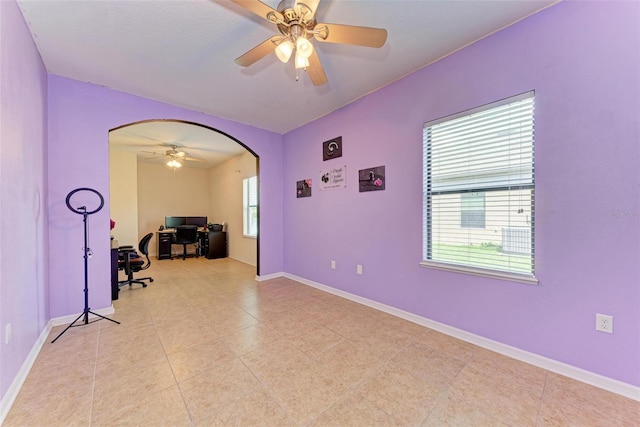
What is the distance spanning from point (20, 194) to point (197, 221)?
5740 mm

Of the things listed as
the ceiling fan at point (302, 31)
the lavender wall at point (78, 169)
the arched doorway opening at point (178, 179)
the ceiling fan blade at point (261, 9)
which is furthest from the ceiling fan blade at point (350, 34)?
the arched doorway opening at point (178, 179)

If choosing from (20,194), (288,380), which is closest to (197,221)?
(20,194)

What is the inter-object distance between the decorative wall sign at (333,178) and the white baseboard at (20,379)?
3.35 m

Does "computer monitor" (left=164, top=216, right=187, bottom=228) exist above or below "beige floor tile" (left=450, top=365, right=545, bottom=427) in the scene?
above

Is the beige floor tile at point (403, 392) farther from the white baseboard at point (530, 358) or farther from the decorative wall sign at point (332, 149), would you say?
the decorative wall sign at point (332, 149)

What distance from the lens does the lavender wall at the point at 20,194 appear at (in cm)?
156

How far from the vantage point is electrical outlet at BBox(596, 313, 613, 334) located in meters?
1.66

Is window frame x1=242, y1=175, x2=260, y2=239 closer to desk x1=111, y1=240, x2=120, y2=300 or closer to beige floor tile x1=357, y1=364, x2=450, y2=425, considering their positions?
desk x1=111, y1=240, x2=120, y2=300

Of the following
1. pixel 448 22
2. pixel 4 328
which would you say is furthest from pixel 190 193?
pixel 448 22

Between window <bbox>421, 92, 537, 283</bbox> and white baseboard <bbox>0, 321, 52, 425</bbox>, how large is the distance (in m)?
3.23

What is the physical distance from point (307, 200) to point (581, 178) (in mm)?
3169

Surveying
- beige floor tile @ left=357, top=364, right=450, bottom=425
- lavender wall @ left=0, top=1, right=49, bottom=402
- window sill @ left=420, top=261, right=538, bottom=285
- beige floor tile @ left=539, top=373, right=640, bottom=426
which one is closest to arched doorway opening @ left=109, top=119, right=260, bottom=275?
lavender wall @ left=0, top=1, right=49, bottom=402

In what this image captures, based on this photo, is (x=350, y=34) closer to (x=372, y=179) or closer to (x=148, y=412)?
(x=372, y=179)

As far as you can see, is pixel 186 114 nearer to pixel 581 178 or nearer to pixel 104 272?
pixel 104 272
